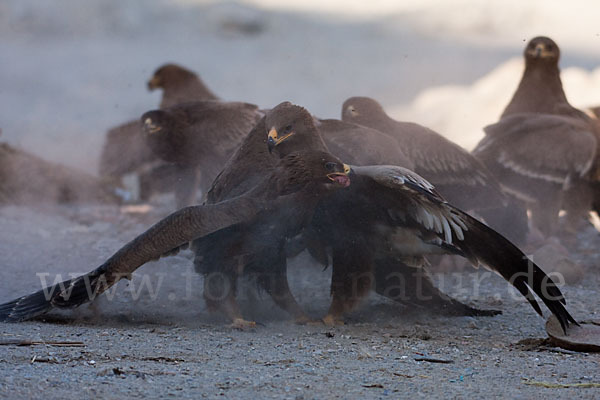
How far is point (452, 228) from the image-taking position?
4.26m

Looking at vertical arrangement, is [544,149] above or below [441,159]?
above

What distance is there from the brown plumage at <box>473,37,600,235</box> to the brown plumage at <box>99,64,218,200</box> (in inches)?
108

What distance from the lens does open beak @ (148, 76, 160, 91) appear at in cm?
912

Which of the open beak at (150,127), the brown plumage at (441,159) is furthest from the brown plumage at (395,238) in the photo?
the open beak at (150,127)

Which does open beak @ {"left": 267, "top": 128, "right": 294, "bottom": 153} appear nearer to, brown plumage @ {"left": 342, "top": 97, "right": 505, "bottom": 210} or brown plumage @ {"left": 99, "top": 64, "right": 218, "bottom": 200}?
brown plumage @ {"left": 342, "top": 97, "right": 505, "bottom": 210}

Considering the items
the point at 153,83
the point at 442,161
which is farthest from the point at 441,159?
the point at 153,83

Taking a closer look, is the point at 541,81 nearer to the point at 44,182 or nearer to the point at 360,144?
the point at 360,144

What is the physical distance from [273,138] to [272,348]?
1.36m

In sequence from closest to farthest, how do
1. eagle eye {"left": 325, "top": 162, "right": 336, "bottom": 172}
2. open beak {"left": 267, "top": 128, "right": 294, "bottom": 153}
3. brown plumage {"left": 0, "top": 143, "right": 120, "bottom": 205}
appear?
1. eagle eye {"left": 325, "top": 162, "right": 336, "bottom": 172}
2. open beak {"left": 267, "top": 128, "right": 294, "bottom": 153}
3. brown plumage {"left": 0, "top": 143, "right": 120, "bottom": 205}

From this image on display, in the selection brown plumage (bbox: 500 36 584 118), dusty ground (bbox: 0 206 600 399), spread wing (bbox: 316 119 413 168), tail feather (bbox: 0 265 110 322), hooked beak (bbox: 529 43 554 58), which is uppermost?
hooked beak (bbox: 529 43 554 58)

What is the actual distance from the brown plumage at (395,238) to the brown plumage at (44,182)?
14.9ft

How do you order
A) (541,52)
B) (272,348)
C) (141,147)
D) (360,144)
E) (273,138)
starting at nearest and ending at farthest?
(272,348) < (273,138) < (360,144) < (541,52) < (141,147)

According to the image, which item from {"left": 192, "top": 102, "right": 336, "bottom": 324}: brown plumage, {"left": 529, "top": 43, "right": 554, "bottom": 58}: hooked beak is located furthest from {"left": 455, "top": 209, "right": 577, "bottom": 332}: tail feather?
{"left": 529, "top": 43, "right": 554, "bottom": 58}: hooked beak

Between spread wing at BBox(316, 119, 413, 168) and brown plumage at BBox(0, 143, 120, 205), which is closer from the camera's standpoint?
spread wing at BBox(316, 119, 413, 168)
